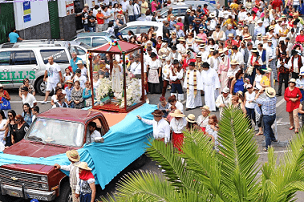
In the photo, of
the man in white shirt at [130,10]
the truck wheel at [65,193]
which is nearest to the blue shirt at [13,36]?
the man in white shirt at [130,10]

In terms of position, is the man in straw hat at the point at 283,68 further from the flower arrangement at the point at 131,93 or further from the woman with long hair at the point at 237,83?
the flower arrangement at the point at 131,93

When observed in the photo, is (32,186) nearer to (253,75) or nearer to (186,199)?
(186,199)

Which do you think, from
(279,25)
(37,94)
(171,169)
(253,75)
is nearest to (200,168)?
(171,169)

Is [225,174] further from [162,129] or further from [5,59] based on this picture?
[5,59]

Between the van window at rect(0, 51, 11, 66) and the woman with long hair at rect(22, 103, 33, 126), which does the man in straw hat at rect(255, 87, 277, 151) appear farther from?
the van window at rect(0, 51, 11, 66)

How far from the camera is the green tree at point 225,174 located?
18.4ft

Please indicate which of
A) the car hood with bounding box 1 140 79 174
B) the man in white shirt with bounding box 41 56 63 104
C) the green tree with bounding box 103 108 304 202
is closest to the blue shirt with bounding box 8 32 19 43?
the man in white shirt with bounding box 41 56 63 104

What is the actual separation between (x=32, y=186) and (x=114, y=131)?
86.8 inches

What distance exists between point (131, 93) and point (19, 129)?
2.93 m

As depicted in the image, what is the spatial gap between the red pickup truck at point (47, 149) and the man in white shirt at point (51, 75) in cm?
558

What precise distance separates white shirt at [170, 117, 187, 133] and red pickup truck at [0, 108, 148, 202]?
134 cm

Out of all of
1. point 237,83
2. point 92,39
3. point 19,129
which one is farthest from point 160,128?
point 92,39

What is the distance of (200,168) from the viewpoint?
6078mm

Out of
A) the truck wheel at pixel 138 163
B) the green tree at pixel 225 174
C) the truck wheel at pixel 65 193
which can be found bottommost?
the truck wheel at pixel 138 163
